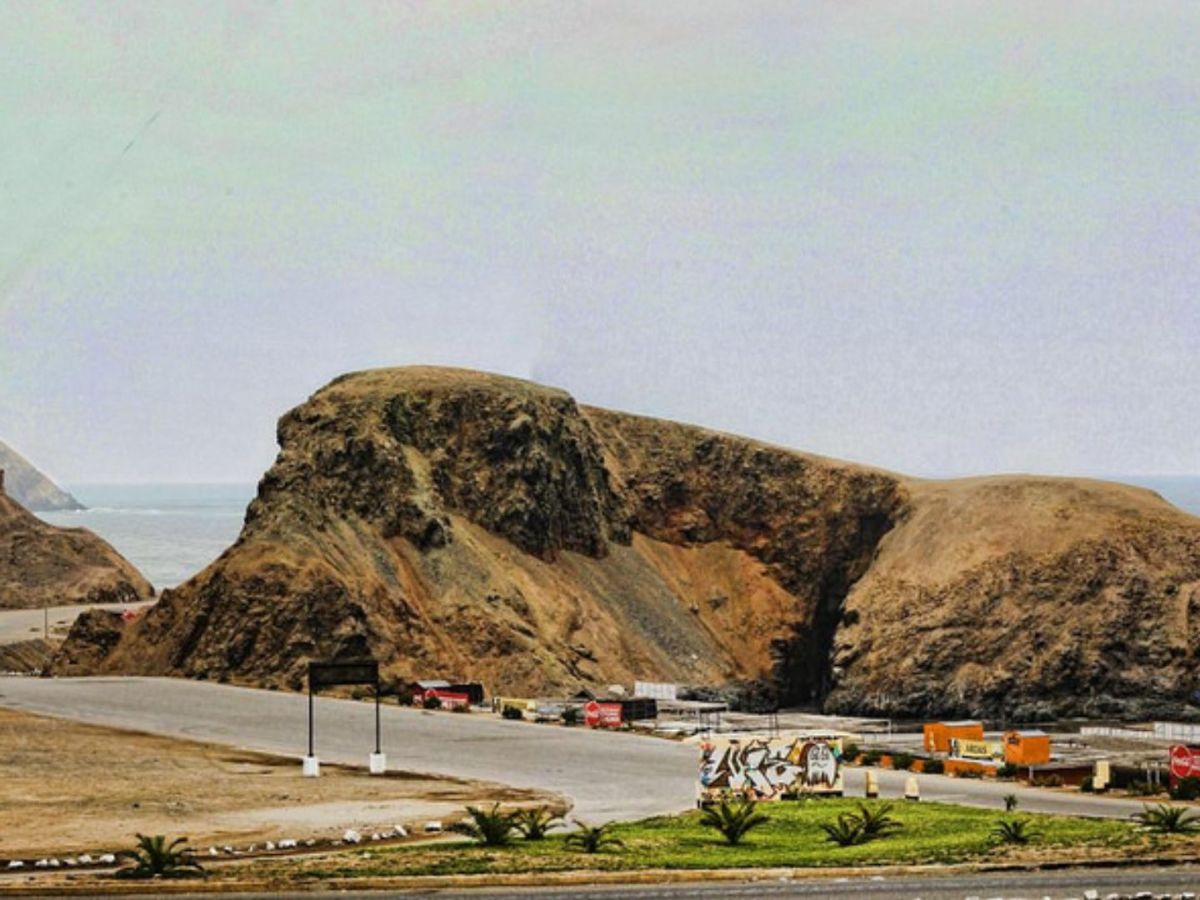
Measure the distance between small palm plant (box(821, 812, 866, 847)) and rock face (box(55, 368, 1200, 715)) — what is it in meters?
69.7

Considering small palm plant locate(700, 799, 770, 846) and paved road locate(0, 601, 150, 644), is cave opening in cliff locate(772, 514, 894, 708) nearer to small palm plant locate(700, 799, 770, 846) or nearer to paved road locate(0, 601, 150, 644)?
paved road locate(0, 601, 150, 644)

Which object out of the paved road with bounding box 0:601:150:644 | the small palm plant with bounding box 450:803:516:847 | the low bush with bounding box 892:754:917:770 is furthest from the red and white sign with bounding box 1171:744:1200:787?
the paved road with bounding box 0:601:150:644

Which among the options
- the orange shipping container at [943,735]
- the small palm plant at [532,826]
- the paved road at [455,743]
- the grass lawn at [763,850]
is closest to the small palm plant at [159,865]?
the grass lawn at [763,850]

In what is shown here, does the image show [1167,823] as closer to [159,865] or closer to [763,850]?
[763,850]

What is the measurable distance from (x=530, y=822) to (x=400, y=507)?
265 feet

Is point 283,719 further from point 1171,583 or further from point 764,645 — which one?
point 1171,583

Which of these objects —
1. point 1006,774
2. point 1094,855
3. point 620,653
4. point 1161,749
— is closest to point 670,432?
point 620,653

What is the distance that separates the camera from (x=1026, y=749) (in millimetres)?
82000

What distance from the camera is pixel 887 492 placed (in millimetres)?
155000

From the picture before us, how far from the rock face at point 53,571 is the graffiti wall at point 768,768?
134469mm

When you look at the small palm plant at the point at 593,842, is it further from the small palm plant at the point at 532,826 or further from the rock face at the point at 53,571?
the rock face at the point at 53,571

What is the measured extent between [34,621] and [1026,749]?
102m

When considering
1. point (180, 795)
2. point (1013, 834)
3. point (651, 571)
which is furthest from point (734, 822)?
point (651, 571)

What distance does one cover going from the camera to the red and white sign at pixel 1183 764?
211ft
